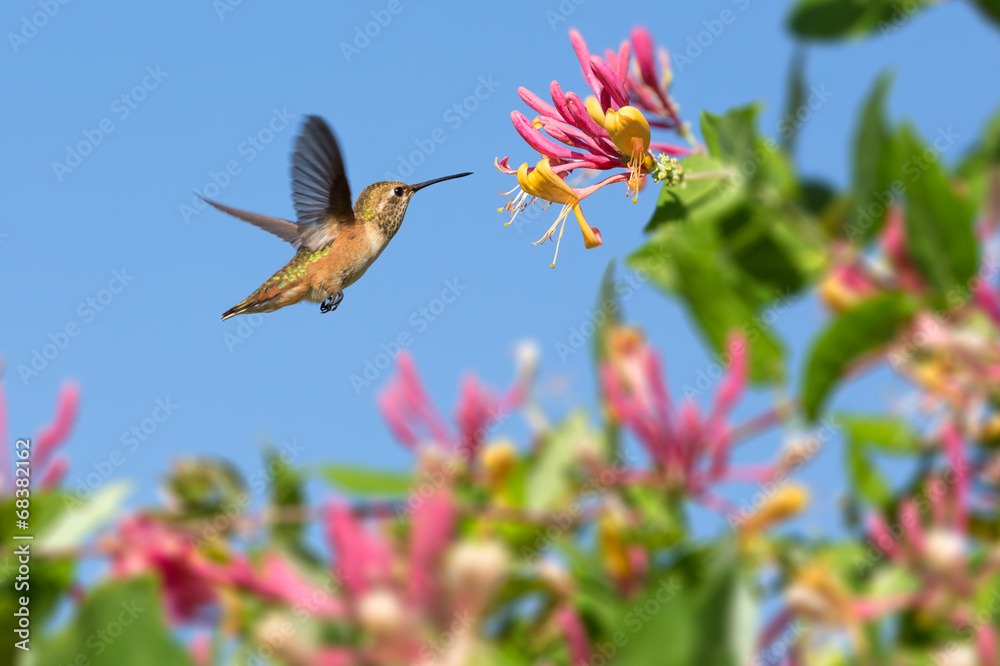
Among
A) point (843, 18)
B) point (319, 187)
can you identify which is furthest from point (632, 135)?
point (319, 187)

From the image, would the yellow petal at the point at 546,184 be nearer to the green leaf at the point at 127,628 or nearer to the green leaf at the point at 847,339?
the green leaf at the point at 847,339

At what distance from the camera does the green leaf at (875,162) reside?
4.38 feet

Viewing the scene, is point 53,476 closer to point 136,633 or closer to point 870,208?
point 136,633

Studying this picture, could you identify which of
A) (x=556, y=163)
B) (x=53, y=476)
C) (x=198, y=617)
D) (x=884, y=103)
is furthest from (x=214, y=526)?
(x=556, y=163)

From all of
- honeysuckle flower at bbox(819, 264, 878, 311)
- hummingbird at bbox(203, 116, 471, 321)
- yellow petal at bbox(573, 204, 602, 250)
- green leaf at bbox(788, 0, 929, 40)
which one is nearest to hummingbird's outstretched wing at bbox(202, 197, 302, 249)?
hummingbird at bbox(203, 116, 471, 321)

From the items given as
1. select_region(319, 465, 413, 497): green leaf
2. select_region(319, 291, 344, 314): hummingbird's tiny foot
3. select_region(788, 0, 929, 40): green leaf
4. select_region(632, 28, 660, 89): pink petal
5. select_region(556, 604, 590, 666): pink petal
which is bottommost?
select_region(556, 604, 590, 666): pink petal

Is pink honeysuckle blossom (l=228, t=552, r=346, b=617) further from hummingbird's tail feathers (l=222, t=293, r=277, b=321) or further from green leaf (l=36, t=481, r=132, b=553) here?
hummingbird's tail feathers (l=222, t=293, r=277, b=321)

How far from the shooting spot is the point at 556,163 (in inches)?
89.4

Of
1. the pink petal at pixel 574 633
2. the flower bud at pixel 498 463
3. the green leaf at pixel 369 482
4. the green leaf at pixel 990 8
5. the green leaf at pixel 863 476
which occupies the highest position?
the green leaf at pixel 990 8

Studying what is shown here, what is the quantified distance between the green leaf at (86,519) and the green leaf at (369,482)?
1.03ft

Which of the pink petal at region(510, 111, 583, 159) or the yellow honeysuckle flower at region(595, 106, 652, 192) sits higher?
the pink petal at region(510, 111, 583, 159)

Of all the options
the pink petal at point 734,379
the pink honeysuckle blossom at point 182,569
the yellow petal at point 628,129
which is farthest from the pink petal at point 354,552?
the yellow petal at point 628,129

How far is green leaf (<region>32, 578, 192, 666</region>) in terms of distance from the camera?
40.9 inches

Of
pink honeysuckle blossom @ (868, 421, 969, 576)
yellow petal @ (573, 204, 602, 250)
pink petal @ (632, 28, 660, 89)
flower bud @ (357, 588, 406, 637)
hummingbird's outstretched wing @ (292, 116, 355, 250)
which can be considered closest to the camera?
flower bud @ (357, 588, 406, 637)
